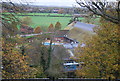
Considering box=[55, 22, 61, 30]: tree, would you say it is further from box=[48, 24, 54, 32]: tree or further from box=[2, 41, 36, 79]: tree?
box=[2, 41, 36, 79]: tree

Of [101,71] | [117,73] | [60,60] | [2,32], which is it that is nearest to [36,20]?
[2,32]

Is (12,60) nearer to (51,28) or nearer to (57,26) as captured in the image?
(51,28)

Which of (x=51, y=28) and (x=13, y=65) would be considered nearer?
(x=13, y=65)

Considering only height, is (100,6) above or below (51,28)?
above

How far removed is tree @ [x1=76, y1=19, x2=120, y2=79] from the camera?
162 inches

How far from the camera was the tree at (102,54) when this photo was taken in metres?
4.12

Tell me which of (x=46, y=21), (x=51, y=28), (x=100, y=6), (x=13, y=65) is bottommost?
(x=13, y=65)

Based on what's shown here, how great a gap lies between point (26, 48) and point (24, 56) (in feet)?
0.63

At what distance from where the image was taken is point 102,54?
4.33m

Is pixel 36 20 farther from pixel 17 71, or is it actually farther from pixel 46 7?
pixel 17 71

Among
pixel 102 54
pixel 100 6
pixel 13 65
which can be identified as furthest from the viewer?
pixel 102 54

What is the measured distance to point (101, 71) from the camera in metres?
4.22

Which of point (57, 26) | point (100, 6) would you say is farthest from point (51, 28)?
point (100, 6)

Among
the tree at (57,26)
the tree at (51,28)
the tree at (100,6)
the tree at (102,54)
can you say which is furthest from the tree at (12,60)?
the tree at (100,6)
